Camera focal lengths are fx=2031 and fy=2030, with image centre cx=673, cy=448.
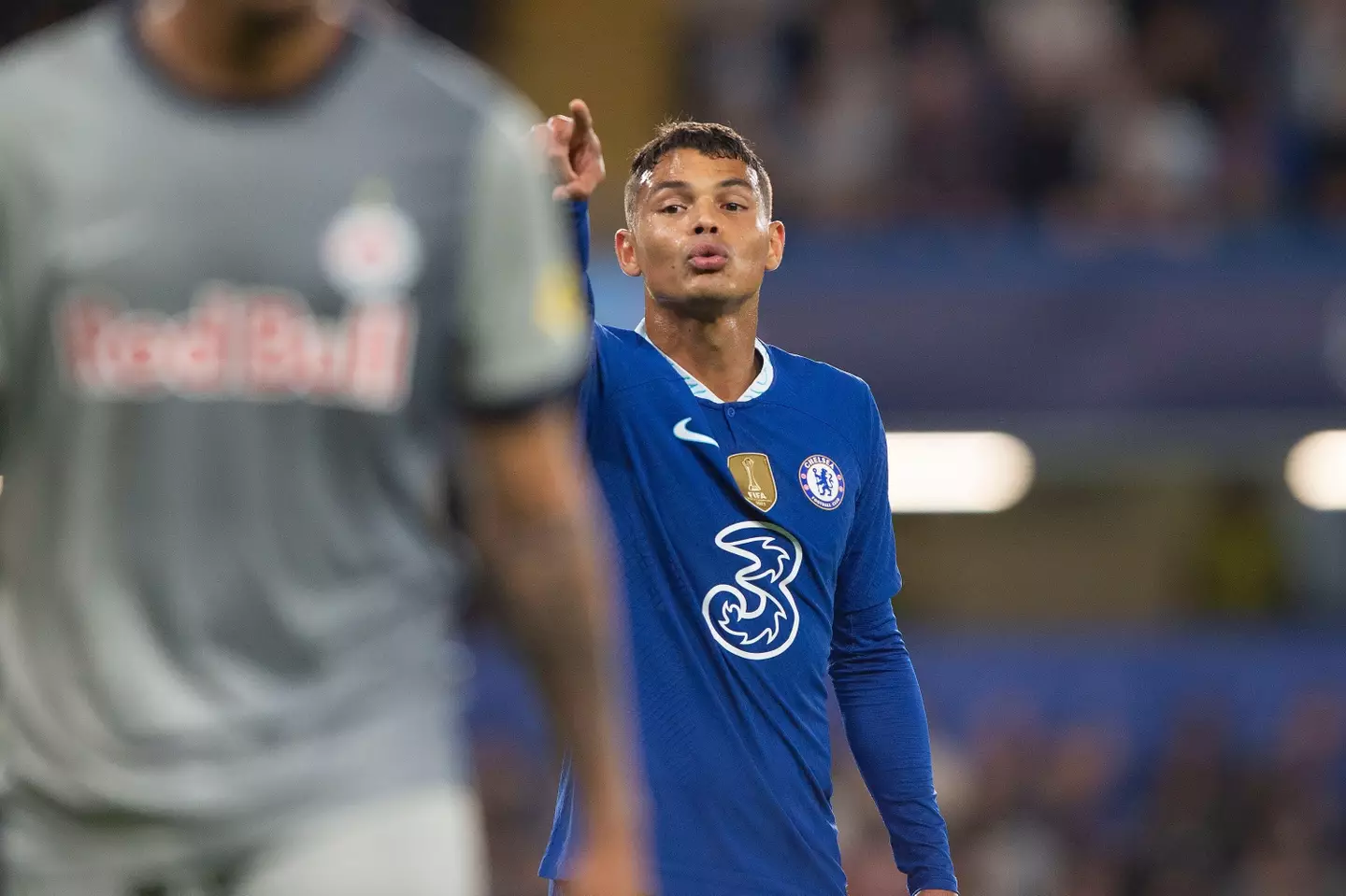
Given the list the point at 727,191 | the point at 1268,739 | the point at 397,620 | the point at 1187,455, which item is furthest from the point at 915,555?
the point at 397,620

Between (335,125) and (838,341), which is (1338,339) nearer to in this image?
(838,341)

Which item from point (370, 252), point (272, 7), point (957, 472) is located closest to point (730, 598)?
point (370, 252)

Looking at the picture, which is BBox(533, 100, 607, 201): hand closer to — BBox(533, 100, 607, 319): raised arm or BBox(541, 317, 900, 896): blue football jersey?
BBox(533, 100, 607, 319): raised arm

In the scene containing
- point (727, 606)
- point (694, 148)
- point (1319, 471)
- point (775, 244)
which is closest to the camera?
point (727, 606)

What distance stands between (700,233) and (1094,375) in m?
7.90

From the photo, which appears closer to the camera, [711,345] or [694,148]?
[711,345]

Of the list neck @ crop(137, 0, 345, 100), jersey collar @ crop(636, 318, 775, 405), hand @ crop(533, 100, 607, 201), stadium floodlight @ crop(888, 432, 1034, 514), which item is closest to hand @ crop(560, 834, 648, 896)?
neck @ crop(137, 0, 345, 100)

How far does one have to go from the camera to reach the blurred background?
11977mm

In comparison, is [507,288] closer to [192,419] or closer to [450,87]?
[450,87]

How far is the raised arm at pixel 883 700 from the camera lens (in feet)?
17.1

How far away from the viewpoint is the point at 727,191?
5324 millimetres

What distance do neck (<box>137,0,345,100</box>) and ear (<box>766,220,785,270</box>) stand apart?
119 inches

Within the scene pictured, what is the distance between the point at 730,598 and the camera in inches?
192

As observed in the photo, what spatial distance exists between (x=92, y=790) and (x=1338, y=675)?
1126 cm
